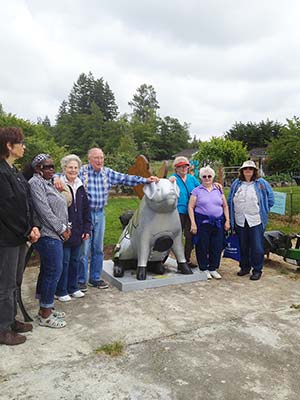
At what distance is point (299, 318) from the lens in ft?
12.1

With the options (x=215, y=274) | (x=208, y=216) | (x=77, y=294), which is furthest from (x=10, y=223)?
(x=215, y=274)

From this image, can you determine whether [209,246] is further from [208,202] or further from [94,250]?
[94,250]

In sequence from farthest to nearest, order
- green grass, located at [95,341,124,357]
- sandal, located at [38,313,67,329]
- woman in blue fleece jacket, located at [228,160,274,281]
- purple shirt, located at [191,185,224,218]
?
woman in blue fleece jacket, located at [228,160,274,281] → purple shirt, located at [191,185,224,218] → sandal, located at [38,313,67,329] → green grass, located at [95,341,124,357]

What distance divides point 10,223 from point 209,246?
2.78 m

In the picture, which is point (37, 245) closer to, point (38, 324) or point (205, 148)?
point (38, 324)

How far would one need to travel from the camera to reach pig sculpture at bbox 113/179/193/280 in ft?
14.3

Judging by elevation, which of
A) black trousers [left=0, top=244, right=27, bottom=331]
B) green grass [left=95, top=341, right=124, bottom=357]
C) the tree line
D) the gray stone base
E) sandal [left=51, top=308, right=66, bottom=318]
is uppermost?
the tree line

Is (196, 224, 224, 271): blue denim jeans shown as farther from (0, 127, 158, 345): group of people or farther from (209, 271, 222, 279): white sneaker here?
(0, 127, 158, 345): group of people

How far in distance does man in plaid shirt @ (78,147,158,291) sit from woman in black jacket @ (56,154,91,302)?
20cm

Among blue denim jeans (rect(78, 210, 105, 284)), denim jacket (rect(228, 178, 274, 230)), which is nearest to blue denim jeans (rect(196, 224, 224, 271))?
denim jacket (rect(228, 178, 274, 230))

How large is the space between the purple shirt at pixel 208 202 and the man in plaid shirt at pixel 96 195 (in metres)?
0.73

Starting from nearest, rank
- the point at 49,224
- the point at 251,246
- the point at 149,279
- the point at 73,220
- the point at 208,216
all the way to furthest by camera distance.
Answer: the point at 49,224, the point at 73,220, the point at 149,279, the point at 208,216, the point at 251,246

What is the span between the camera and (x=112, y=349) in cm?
301

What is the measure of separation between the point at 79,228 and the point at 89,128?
172ft
